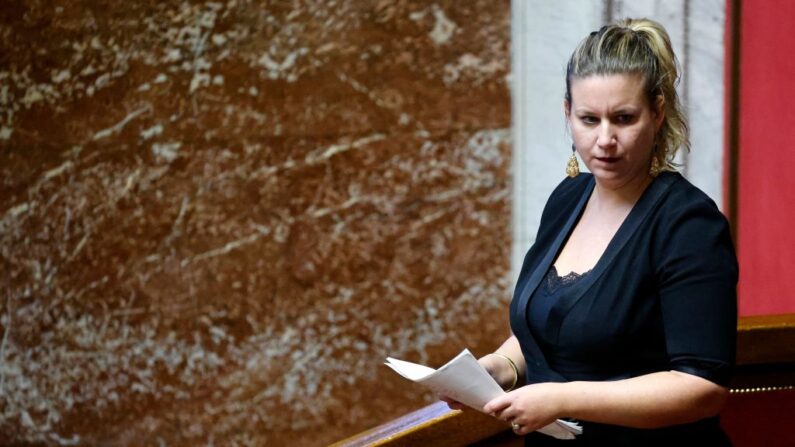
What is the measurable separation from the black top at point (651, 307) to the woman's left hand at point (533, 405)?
93 millimetres

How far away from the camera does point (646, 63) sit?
150 cm


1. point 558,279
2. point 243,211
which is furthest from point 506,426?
point 243,211

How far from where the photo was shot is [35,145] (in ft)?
11.6

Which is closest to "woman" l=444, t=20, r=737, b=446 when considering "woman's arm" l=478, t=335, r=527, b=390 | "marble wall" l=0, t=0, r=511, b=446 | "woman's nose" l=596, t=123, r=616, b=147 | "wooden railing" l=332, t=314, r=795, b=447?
"woman's nose" l=596, t=123, r=616, b=147

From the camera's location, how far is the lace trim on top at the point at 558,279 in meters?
1.57

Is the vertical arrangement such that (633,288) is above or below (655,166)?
below

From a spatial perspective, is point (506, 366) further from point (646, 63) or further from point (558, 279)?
point (646, 63)

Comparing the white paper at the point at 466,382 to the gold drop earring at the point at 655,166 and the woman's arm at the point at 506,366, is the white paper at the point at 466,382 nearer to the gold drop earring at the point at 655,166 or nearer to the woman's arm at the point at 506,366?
the woman's arm at the point at 506,366

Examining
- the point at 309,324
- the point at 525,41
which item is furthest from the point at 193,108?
the point at 525,41

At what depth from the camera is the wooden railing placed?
6.44 ft

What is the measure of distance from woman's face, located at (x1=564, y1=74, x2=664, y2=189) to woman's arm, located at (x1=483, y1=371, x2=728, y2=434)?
291 mm

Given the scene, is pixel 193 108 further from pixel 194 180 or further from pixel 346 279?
pixel 346 279

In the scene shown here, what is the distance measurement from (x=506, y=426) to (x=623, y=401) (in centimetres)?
61

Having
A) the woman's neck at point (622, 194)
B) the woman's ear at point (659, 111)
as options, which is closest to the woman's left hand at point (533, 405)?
the woman's neck at point (622, 194)
